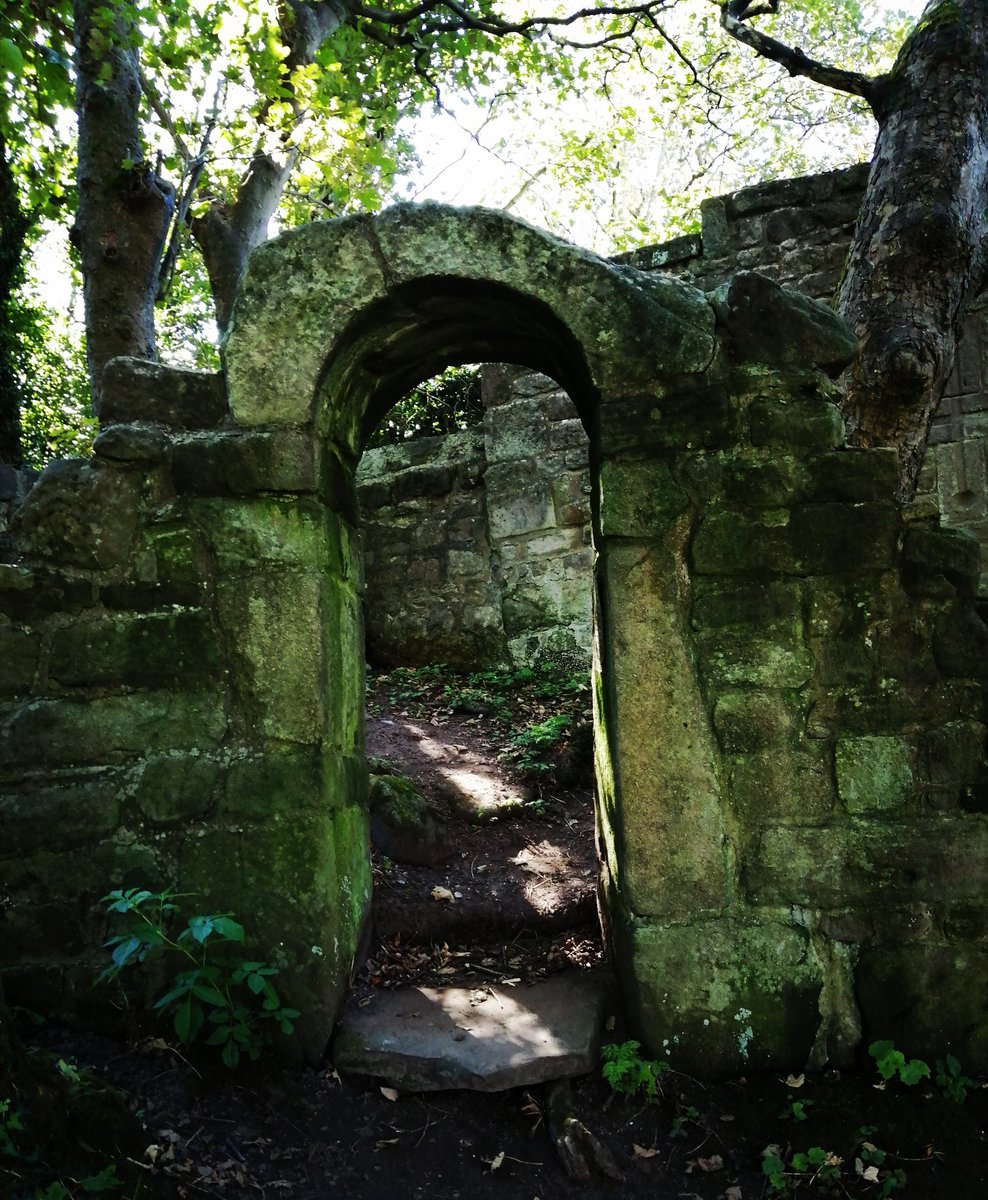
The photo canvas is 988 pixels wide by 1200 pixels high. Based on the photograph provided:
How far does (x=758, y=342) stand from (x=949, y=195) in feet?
5.66

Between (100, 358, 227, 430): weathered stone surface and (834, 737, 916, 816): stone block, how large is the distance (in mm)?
2104

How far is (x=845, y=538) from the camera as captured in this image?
2.47 m

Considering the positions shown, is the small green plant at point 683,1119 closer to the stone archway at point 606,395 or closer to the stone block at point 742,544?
the stone archway at point 606,395

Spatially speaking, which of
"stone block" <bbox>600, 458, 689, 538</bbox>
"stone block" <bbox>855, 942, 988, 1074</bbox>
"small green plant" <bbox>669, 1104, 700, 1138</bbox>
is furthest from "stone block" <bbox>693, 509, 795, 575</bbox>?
"small green plant" <bbox>669, 1104, 700, 1138</bbox>

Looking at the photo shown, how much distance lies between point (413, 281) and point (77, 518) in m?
1.20

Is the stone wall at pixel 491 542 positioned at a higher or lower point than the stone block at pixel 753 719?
higher

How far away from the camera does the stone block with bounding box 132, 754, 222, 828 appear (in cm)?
250

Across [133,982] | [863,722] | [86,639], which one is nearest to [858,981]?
[863,722]

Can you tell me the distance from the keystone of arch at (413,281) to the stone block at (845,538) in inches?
22.9

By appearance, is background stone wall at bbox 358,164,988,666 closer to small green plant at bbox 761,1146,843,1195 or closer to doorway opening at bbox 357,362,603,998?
doorway opening at bbox 357,362,603,998

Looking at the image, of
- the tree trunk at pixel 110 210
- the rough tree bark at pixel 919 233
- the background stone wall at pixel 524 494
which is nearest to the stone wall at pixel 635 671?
the rough tree bark at pixel 919 233

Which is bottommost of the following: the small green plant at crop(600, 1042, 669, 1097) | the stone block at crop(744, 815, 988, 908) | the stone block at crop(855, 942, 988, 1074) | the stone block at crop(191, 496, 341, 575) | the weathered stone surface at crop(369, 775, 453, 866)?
the small green plant at crop(600, 1042, 669, 1097)

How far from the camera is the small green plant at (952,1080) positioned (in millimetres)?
2287

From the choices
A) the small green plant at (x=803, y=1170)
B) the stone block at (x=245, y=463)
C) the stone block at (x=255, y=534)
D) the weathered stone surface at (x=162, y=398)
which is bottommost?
the small green plant at (x=803, y=1170)
